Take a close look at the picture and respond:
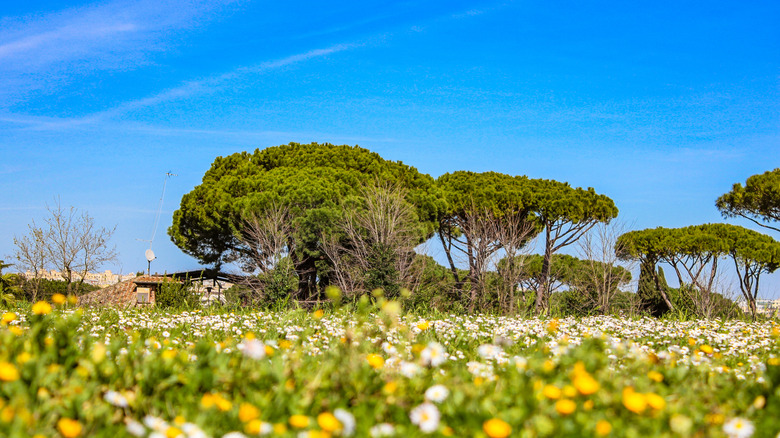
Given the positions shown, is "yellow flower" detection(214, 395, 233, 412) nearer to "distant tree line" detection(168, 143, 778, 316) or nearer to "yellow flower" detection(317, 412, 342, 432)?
"yellow flower" detection(317, 412, 342, 432)

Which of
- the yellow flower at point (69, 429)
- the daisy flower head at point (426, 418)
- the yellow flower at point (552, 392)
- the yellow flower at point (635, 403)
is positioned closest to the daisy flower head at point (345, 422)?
the daisy flower head at point (426, 418)

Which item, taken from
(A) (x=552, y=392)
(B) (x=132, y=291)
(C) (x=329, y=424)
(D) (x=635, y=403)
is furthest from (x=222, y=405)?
(B) (x=132, y=291)

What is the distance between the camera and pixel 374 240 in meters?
15.5

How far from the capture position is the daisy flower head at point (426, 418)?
2018 mm

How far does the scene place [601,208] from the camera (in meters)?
22.5

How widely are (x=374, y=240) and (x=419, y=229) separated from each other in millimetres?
2686

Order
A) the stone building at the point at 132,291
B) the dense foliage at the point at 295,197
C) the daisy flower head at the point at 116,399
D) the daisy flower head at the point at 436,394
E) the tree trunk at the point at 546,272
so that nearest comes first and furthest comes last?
the daisy flower head at the point at 116,399 < the daisy flower head at the point at 436,394 < the dense foliage at the point at 295,197 < the tree trunk at the point at 546,272 < the stone building at the point at 132,291

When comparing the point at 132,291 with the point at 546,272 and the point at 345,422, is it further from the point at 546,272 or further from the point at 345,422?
the point at 345,422

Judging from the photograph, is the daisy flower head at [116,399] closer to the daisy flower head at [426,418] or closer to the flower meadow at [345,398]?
the flower meadow at [345,398]

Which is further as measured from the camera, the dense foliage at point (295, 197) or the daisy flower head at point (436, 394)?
the dense foliage at point (295, 197)

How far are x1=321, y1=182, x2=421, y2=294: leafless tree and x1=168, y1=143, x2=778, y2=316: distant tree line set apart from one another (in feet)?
0.20

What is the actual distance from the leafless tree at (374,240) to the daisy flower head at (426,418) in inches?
406

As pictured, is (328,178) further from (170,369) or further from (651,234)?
(170,369)

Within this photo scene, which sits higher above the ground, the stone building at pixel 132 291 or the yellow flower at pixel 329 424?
the stone building at pixel 132 291
